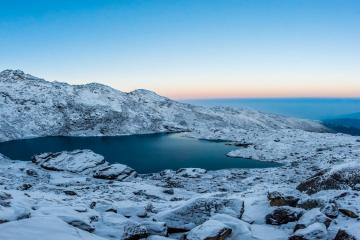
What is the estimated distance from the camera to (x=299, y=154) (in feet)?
270

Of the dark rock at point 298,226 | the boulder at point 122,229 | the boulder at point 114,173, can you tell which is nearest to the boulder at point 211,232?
the boulder at point 122,229

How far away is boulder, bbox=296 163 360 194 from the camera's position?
34.9 metres

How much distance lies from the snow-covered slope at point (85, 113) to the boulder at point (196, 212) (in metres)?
102

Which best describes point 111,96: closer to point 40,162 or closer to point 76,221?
point 40,162

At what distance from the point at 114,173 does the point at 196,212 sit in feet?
125

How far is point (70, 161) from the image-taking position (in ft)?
207

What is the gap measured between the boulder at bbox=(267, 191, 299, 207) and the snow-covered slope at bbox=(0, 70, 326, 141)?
4084 inches

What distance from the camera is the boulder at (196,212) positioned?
61.5ft

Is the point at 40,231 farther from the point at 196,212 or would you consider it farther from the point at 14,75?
the point at 14,75

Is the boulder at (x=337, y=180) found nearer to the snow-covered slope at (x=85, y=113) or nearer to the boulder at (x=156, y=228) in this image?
the boulder at (x=156, y=228)

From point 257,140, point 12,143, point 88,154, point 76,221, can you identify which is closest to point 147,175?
point 88,154

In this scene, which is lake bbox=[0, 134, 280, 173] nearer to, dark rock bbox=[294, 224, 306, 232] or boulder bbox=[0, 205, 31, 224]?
dark rock bbox=[294, 224, 306, 232]

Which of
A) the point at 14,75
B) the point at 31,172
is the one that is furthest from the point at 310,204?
the point at 14,75

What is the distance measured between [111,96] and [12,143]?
66.9 m
